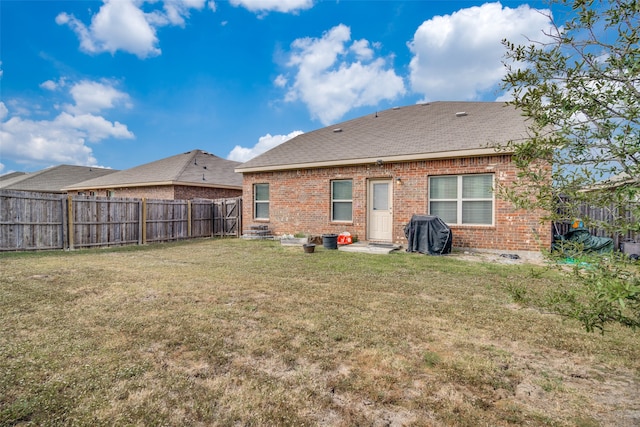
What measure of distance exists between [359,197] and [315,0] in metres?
8.49

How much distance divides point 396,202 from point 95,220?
10702 mm

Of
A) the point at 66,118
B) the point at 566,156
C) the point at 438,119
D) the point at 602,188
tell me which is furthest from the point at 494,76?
the point at 66,118

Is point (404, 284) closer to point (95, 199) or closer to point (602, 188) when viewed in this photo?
point (602, 188)

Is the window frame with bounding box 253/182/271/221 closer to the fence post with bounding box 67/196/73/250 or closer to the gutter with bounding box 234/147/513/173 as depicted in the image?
the gutter with bounding box 234/147/513/173

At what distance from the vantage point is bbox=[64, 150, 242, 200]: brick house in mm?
16719

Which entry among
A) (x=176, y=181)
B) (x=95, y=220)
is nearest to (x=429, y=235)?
(x=95, y=220)

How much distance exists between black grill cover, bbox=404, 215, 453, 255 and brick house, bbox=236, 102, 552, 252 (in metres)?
0.93

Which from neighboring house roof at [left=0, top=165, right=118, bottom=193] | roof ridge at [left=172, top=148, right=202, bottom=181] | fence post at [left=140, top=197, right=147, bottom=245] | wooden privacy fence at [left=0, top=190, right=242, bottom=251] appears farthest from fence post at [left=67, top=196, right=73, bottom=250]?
neighboring house roof at [left=0, top=165, right=118, bottom=193]

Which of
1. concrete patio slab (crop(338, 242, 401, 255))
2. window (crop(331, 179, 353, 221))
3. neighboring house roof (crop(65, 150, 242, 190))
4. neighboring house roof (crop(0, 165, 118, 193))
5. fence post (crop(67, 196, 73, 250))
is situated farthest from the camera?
neighboring house roof (crop(0, 165, 118, 193))

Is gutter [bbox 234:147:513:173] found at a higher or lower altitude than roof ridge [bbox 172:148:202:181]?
lower

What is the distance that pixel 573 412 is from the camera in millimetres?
1995

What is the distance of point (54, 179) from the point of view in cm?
2502

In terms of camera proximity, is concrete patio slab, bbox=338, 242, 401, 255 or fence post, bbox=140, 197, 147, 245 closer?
concrete patio slab, bbox=338, 242, 401, 255

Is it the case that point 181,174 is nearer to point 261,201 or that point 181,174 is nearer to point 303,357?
point 261,201
